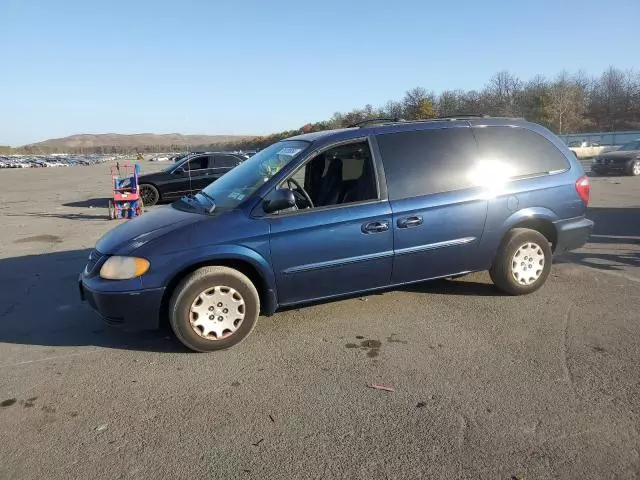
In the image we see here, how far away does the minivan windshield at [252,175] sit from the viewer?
4.38 meters

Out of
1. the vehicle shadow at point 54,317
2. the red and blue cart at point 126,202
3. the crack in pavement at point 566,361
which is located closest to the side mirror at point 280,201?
the vehicle shadow at point 54,317

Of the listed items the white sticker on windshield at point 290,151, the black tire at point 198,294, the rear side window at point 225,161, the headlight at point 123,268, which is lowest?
the black tire at point 198,294

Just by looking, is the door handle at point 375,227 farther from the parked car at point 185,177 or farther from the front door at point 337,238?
the parked car at point 185,177

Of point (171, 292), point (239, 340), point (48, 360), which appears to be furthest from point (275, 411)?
point (48, 360)

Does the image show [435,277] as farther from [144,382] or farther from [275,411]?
[144,382]

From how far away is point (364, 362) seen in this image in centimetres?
377

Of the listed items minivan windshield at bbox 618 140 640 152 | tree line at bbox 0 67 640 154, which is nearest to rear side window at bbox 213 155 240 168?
minivan windshield at bbox 618 140 640 152

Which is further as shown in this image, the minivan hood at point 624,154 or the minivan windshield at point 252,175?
the minivan hood at point 624,154

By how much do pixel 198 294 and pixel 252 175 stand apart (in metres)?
1.35

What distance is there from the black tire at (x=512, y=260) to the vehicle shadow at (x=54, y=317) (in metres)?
3.13

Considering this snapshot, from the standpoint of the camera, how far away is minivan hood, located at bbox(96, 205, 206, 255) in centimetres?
403

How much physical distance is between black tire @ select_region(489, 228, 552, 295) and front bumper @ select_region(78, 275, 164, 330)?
3.26 metres

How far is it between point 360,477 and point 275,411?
2.69 ft

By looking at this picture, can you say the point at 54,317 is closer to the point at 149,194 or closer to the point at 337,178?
the point at 337,178
